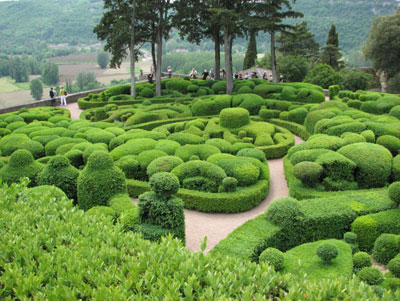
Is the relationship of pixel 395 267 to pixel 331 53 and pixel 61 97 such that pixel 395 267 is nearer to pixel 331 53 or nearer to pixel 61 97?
pixel 61 97

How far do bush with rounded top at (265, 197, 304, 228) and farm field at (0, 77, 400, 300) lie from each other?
30 mm

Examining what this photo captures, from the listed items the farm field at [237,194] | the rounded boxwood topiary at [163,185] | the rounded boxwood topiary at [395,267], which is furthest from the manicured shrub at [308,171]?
the rounded boxwood topiary at [163,185]

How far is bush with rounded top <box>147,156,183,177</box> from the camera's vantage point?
13.2m

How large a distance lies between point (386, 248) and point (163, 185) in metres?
5.86

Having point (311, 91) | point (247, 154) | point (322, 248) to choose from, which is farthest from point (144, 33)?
point (322, 248)

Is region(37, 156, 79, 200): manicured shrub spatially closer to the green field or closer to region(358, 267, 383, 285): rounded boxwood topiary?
region(358, 267, 383, 285): rounded boxwood topiary

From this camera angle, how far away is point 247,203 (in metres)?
12.4

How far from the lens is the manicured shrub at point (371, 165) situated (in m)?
12.1

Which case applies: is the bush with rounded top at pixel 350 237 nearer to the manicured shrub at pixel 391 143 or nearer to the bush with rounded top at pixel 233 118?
the manicured shrub at pixel 391 143

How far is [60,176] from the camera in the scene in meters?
11.4

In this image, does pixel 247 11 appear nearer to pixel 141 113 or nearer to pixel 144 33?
pixel 144 33

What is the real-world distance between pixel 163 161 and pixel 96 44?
549 ft

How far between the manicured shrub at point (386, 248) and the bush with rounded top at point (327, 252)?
1845 mm

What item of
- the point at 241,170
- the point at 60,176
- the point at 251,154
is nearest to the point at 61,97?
the point at 60,176
